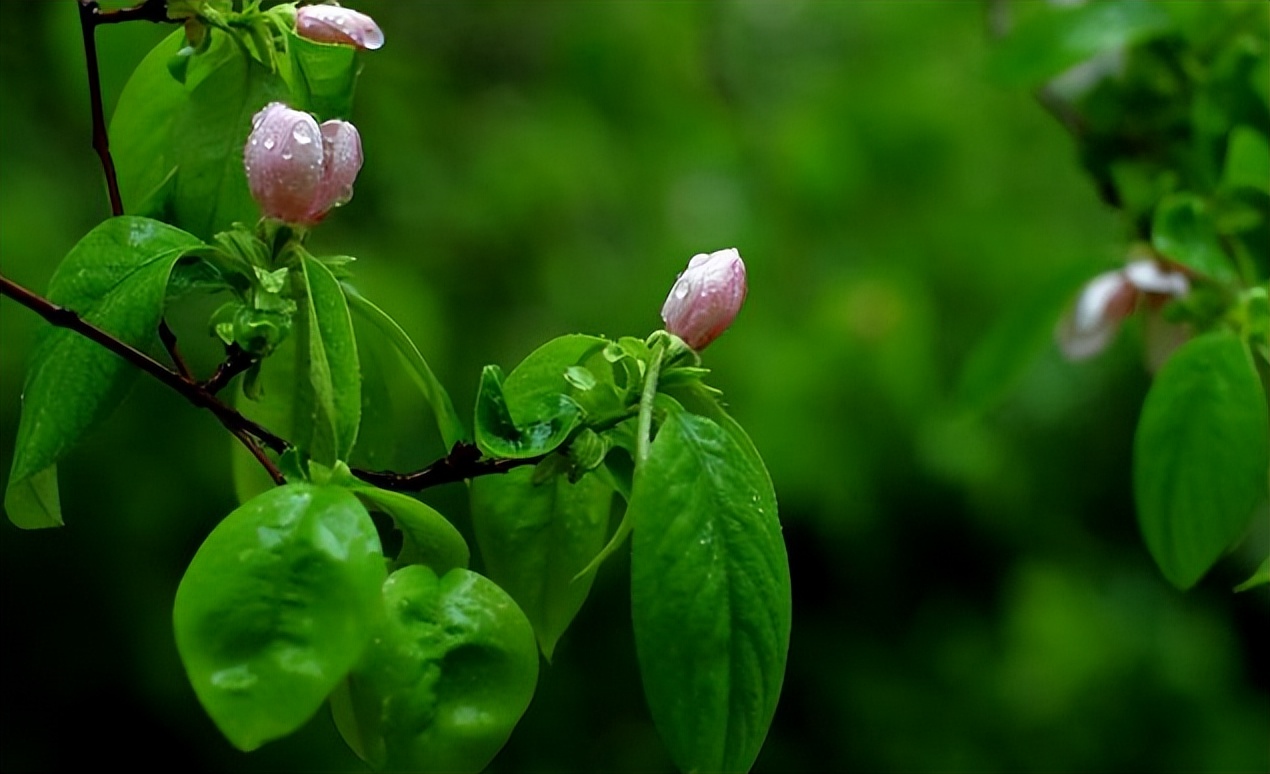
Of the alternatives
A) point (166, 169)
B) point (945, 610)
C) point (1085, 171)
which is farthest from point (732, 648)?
point (945, 610)

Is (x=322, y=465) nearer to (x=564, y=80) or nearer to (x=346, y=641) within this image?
(x=346, y=641)

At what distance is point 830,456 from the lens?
125cm

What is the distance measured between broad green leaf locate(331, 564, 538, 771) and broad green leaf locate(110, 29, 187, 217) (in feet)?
0.49

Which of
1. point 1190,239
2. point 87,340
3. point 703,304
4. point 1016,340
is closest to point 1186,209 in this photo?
point 1190,239

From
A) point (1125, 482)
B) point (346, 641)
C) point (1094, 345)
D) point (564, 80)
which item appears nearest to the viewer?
point (346, 641)

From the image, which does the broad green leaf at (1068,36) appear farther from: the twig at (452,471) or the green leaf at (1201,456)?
the twig at (452,471)

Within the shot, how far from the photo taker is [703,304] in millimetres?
334

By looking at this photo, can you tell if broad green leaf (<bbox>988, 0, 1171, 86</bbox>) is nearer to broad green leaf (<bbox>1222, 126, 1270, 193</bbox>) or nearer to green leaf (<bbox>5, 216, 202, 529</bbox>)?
broad green leaf (<bbox>1222, 126, 1270, 193</bbox>)

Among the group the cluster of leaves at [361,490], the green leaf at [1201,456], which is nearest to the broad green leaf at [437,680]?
the cluster of leaves at [361,490]

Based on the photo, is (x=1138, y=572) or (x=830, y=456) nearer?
(x=830, y=456)

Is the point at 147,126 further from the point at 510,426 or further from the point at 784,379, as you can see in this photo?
the point at 784,379

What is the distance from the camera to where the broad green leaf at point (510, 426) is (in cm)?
32

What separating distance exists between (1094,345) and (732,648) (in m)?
0.42

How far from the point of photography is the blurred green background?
3.87 feet
